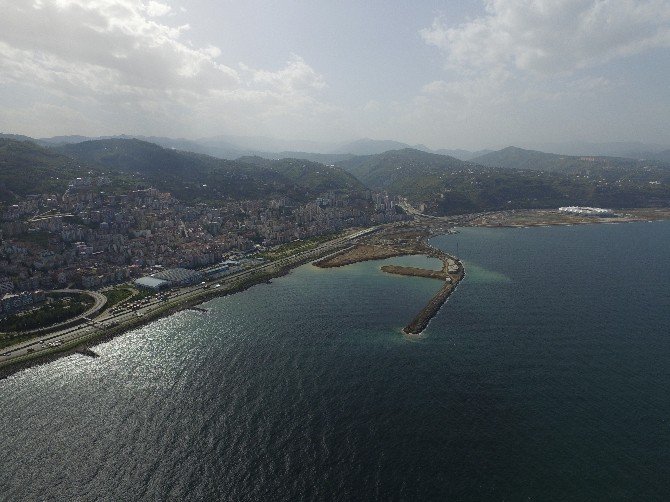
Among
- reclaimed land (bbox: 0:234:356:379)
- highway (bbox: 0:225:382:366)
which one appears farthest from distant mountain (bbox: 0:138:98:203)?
reclaimed land (bbox: 0:234:356:379)

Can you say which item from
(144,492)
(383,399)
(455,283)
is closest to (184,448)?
(144,492)

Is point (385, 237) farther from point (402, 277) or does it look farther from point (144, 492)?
point (144, 492)

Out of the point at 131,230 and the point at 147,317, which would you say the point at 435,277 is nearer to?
the point at 147,317

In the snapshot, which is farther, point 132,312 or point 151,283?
point 151,283

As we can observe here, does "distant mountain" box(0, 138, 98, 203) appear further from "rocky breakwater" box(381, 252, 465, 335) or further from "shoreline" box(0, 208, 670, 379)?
"rocky breakwater" box(381, 252, 465, 335)

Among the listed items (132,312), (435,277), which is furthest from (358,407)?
(435,277)
